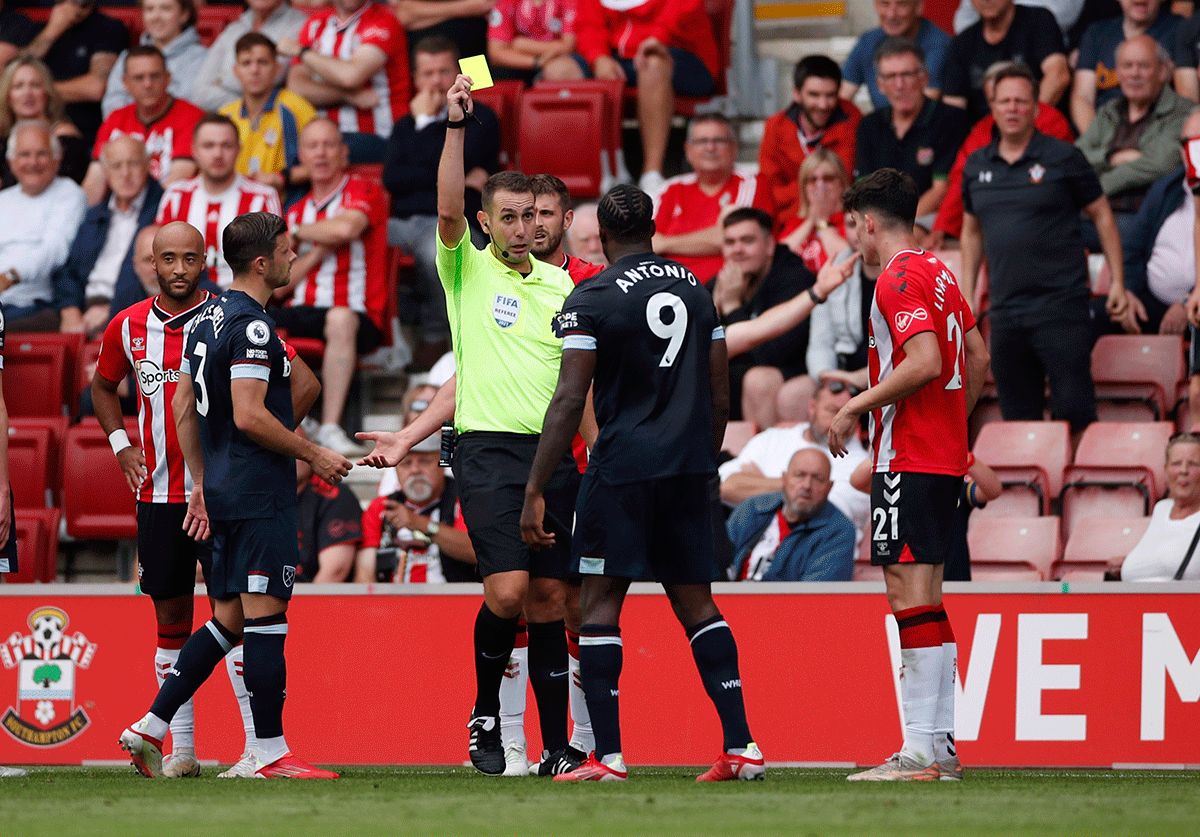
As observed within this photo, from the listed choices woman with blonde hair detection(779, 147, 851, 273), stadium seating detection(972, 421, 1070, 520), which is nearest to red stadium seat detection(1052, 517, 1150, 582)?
stadium seating detection(972, 421, 1070, 520)

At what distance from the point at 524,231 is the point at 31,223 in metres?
6.27

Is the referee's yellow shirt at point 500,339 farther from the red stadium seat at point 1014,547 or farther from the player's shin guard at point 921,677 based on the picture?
the red stadium seat at point 1014,547

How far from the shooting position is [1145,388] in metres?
9.42

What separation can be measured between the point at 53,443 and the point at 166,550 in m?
3.85

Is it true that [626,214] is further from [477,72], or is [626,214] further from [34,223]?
[34,223]

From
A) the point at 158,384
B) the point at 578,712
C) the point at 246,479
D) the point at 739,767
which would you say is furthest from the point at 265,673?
the point at 739,767

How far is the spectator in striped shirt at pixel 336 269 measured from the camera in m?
10.2

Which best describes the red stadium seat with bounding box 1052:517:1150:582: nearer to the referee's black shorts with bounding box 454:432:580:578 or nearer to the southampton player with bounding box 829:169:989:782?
the southampton player with bounding box 829:169:989:782

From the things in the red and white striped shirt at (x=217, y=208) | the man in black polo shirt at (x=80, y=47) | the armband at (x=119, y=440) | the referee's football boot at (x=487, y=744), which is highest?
the man in black polo shirt at (x=80, y=47)

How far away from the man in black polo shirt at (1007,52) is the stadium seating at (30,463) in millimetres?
6245

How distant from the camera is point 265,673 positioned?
19.0 ft

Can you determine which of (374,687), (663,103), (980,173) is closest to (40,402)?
(374,687)

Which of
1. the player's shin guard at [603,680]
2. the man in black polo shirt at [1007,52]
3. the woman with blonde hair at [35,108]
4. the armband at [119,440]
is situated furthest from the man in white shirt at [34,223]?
the player's shin guard at [603,680]

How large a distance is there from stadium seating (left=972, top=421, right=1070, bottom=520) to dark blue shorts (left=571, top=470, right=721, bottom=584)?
140 inches
